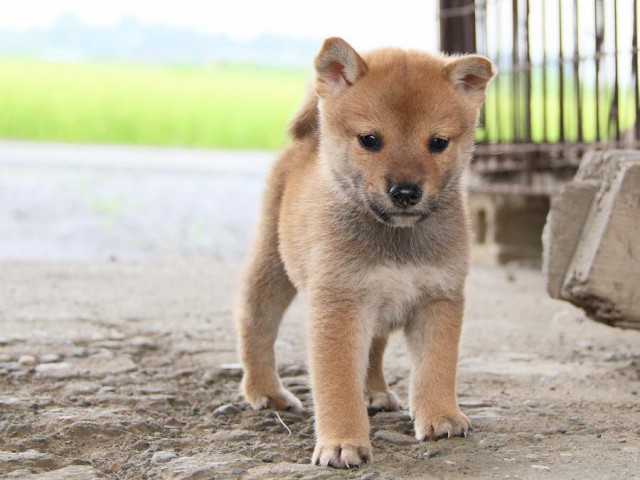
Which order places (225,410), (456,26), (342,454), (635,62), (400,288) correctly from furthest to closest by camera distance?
(456,26)
(635,62)
(225,410)
(400,288)
(342,454)

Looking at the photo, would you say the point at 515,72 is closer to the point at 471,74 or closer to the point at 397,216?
the point at 471,74

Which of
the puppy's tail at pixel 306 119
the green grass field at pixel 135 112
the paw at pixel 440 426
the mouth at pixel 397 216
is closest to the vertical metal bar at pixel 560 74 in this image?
the puppy's tail at pixel 306 119

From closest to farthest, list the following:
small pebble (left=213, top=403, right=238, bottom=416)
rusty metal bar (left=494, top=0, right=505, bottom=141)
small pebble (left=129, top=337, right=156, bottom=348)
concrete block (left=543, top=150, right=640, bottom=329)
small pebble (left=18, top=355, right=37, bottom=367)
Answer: small pebble (left=213, top=403, right=238, bottom=416) → concrete block (left=543, top=150, right=640, bottom=329) → small pebble (left=18, top=355, right=37, bottom=367) → small pebble (left=129, top=337, right=156, bottom=348) → rusty metal bar (left=494, top=0, right=505, bottom=141)

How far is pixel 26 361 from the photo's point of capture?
4.10 meters

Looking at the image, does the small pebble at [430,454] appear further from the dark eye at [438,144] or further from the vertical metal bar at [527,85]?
the vertical metal bar at [527,85]

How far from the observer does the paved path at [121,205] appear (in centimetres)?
870

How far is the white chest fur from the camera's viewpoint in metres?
3.14

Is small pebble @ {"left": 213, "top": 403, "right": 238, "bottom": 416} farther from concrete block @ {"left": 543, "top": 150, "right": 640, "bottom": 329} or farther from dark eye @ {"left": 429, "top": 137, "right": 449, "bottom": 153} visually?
concrete block @ {"left": 543, "top": 150, "right": 640, "bottom": 329}

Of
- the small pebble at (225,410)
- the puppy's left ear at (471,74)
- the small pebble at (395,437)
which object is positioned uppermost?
the puppy's left ear at (471,74)

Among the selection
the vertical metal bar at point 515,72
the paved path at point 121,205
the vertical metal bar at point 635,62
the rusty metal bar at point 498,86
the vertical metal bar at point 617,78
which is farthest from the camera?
the paved path at point 121,205

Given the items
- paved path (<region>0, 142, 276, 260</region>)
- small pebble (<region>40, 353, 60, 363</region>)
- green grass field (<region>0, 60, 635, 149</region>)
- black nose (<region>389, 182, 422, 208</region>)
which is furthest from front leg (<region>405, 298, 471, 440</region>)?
green grass field (<region>0, 60, 635, 149</region>)

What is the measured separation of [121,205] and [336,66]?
279 inches

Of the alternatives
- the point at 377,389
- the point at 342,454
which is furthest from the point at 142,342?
the point at 342,454

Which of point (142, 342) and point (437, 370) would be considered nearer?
point (437, 370)
